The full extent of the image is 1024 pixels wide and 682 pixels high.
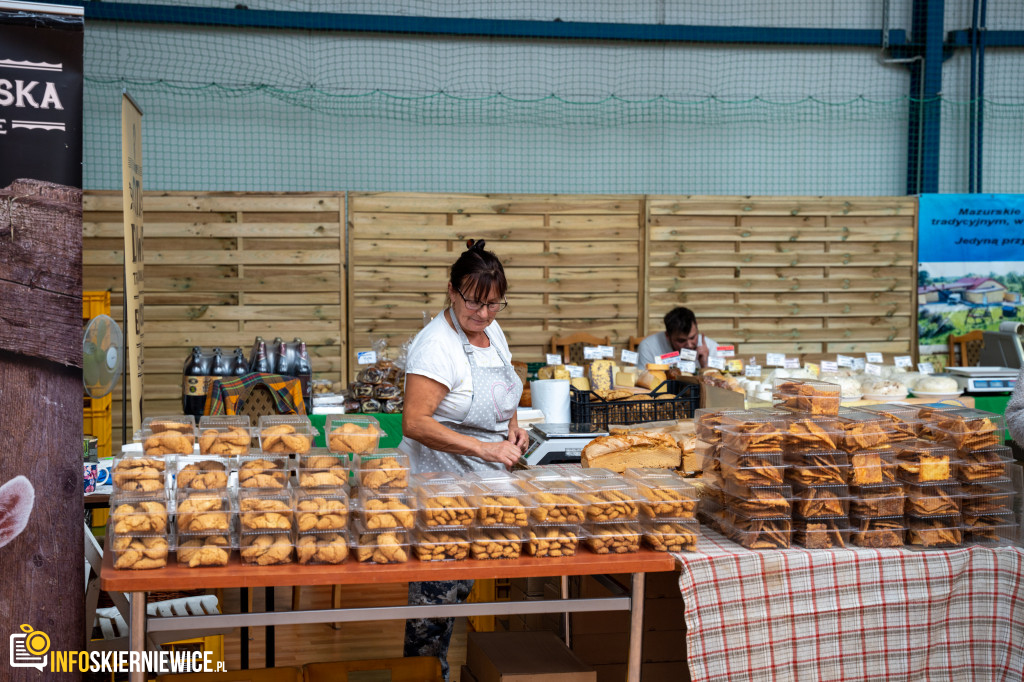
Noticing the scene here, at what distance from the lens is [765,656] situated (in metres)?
2.33

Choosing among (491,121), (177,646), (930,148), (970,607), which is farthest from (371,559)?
(930,148)

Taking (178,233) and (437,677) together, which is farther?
(178,233)

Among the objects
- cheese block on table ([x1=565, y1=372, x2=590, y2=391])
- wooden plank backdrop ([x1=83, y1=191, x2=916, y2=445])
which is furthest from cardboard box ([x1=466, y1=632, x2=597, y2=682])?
wooden plank backdrop ([x1=83, y1=191, x2=916, y2=445])

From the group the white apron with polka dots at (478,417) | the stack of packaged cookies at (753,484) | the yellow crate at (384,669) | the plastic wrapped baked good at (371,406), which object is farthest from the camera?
the plastic wrapped baked good at (371,406)

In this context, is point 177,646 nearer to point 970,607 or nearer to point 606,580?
point 606,580

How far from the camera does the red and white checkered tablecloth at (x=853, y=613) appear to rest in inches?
90.3

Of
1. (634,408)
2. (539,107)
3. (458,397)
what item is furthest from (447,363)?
(539,107)

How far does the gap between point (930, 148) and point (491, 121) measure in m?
3.96

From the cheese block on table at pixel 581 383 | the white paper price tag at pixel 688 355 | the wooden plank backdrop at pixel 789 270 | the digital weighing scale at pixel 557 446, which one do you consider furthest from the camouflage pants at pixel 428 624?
the wooden plank backdrop at pixel 789 270

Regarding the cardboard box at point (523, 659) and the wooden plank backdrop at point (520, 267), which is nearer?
the cardboard box at point (523, 659)

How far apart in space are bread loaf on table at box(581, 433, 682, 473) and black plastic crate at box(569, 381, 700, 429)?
2.59ft

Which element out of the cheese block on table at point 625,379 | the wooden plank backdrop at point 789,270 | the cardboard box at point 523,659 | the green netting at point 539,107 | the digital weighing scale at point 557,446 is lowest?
the cardboard box at point 523,659

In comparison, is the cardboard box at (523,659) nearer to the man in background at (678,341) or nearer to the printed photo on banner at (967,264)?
the man in background at (678,341)

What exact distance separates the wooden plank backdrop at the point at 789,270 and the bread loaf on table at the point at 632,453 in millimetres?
4025
